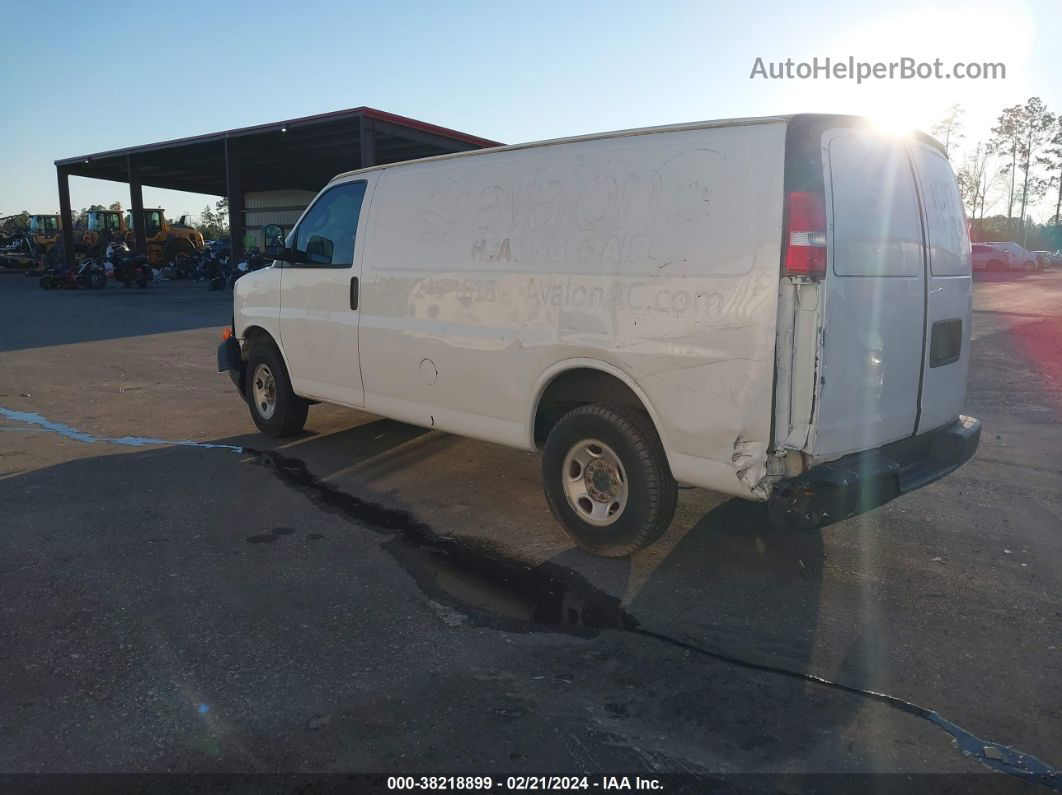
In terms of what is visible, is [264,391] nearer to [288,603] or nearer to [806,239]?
[288,603]

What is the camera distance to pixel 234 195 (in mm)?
26000

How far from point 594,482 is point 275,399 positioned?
11.9ft

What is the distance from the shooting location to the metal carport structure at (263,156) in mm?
21578

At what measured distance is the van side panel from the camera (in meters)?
3.71

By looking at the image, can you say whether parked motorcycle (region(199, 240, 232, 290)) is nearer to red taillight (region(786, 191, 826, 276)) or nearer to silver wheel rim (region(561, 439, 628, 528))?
silver wheel rim (region(561, 439, 628, 528))

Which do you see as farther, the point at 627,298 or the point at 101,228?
the point at 101,228

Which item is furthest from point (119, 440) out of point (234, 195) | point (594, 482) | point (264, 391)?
point (234, 195)

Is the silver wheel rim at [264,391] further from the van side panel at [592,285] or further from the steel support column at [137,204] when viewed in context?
the steel support column at [137,204]

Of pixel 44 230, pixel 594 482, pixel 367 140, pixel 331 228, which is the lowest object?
pixel 594 482

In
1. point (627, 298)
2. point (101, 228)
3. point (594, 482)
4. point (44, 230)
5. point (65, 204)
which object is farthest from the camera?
point (44, 230)

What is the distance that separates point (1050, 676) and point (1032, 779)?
2.54ft

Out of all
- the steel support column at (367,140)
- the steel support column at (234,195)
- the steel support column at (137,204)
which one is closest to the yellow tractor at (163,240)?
the steel support column at (137,204)

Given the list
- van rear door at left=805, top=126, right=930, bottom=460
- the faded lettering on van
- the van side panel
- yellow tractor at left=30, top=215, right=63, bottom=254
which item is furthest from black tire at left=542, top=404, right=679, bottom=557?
yellow tractor at left=30, top=215, right=63, bottom=254

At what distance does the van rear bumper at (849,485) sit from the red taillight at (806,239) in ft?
3.02
